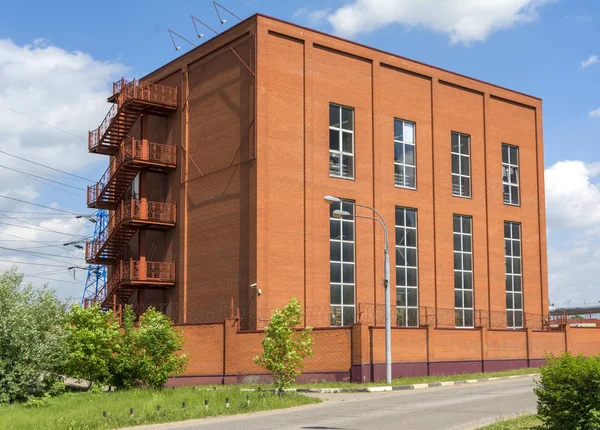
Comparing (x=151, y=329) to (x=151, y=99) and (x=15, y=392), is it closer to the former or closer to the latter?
(x=15, y=392)

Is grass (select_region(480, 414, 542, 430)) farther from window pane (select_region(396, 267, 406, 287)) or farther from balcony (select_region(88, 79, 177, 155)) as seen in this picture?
balcony (select_region(88, 79, 177, 155))

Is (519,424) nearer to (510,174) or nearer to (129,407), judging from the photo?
(129,407)

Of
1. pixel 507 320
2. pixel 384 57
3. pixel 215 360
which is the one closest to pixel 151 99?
pixel 384 57

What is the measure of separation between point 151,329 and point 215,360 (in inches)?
245

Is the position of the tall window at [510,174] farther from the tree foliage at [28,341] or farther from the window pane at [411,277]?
the tree foliage at [28,341]

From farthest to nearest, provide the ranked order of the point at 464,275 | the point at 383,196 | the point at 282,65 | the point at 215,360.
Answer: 1. the point at 464,275
2. the point at 383,196
3. the point at 282,65
4. the point at 215,360

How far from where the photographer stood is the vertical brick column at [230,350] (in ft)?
105

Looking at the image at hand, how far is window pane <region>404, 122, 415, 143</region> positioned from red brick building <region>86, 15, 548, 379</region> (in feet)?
0.28

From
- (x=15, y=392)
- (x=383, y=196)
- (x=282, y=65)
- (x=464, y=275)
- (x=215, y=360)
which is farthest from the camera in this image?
(x=464, y=275)

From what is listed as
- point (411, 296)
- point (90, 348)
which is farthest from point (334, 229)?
point (90, 348)

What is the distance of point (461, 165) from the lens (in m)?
43.7

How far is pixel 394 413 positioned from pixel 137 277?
2175cm

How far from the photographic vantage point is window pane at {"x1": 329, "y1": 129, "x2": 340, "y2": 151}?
37.9 meters

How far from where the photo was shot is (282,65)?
3631 centimetres
